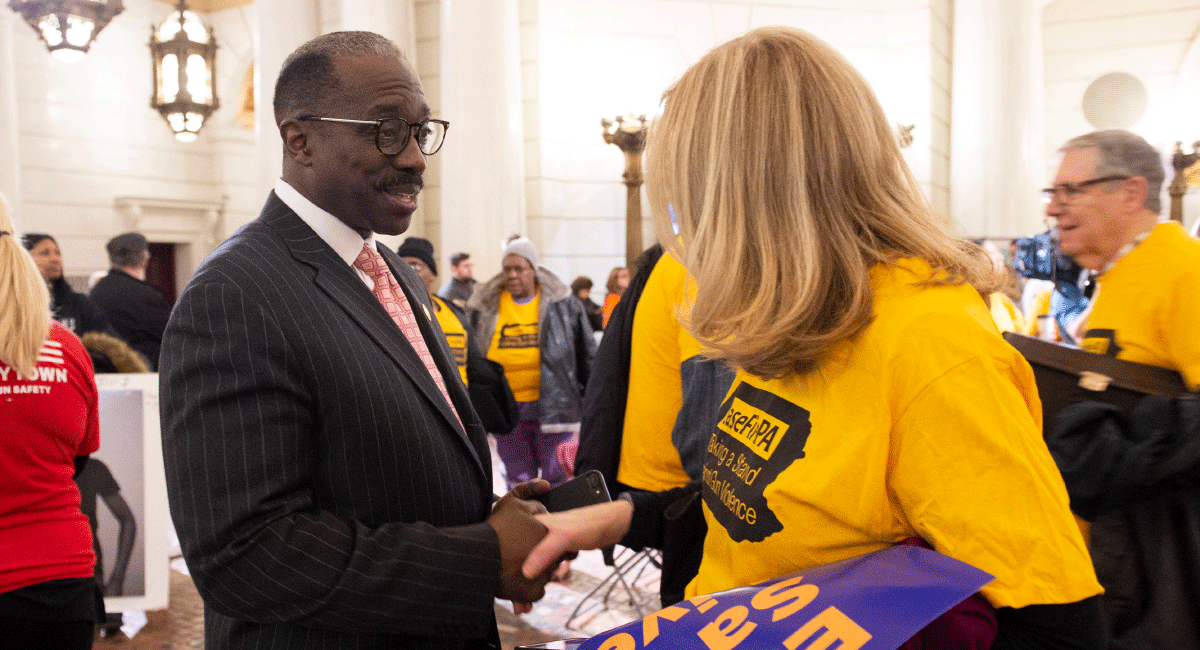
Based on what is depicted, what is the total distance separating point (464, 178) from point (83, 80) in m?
6.47

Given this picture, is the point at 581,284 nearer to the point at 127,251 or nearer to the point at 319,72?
the point at 127,251

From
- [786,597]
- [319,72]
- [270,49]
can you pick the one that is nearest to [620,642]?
[786,597]

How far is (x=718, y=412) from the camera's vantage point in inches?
56.6

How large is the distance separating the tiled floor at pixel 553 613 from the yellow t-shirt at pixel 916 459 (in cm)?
282

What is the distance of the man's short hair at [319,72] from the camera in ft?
4.73

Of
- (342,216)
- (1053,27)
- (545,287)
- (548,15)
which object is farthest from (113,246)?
(1053,27)

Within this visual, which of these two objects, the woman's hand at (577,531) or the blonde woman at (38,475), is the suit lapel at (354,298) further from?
the blonde woman at (38,475)

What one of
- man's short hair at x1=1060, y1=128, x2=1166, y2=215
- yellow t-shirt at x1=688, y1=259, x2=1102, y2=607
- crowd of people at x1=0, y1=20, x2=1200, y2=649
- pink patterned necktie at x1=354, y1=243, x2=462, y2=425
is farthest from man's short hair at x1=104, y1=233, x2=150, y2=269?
yellow t-shirt at x1=688, y1=259, x2=1102, y2=607

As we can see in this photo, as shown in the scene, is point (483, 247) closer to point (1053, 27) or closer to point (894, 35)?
point (894, 35)

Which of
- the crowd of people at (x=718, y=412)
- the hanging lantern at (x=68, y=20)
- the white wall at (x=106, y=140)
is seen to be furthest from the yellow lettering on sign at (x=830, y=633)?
the white wall at (x=106, y=140)

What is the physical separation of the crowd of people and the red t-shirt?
979 millimetres

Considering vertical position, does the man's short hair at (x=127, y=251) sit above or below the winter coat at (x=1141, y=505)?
above

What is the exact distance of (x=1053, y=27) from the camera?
48.3 ft

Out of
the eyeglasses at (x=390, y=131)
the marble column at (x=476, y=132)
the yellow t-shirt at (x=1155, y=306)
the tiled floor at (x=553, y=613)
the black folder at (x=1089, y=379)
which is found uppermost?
the marble column at (x=476, y=132)
